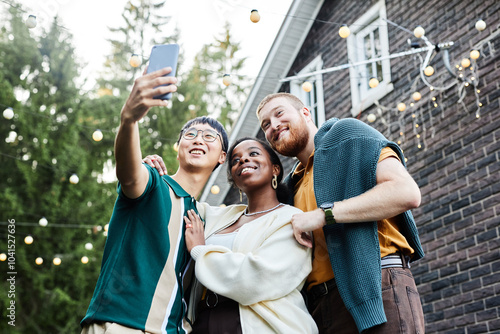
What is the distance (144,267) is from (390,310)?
1.11m

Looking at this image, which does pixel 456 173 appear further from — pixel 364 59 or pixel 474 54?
pixel 364 59

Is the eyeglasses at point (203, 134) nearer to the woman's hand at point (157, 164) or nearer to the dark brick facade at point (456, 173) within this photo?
the woman's hand at point (157, 164)

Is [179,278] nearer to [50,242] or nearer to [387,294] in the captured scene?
[387,294]

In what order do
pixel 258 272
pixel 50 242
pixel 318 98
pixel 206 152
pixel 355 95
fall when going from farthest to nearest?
pixel 50 242 → pixel 318 98 → pixel 355 95 → pixel 206 152 → pixel 258 272

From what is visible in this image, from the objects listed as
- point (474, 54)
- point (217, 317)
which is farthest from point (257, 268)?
point (474, 54)

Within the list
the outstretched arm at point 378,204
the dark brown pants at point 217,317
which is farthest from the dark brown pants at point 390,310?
the dark brown pants at point 217,317

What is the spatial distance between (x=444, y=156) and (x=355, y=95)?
2091 millimetres

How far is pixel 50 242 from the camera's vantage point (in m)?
14.4

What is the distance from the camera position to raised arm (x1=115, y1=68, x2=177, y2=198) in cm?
208

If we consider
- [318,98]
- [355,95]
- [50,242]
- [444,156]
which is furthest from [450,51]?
[50,242]

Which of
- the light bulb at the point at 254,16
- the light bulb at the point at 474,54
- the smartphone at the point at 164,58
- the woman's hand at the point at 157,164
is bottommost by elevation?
the woman's hand at the point at 157,164

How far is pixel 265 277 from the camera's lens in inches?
101

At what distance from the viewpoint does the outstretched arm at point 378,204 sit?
256 centimetres

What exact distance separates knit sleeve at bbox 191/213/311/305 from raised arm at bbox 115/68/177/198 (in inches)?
17.8
